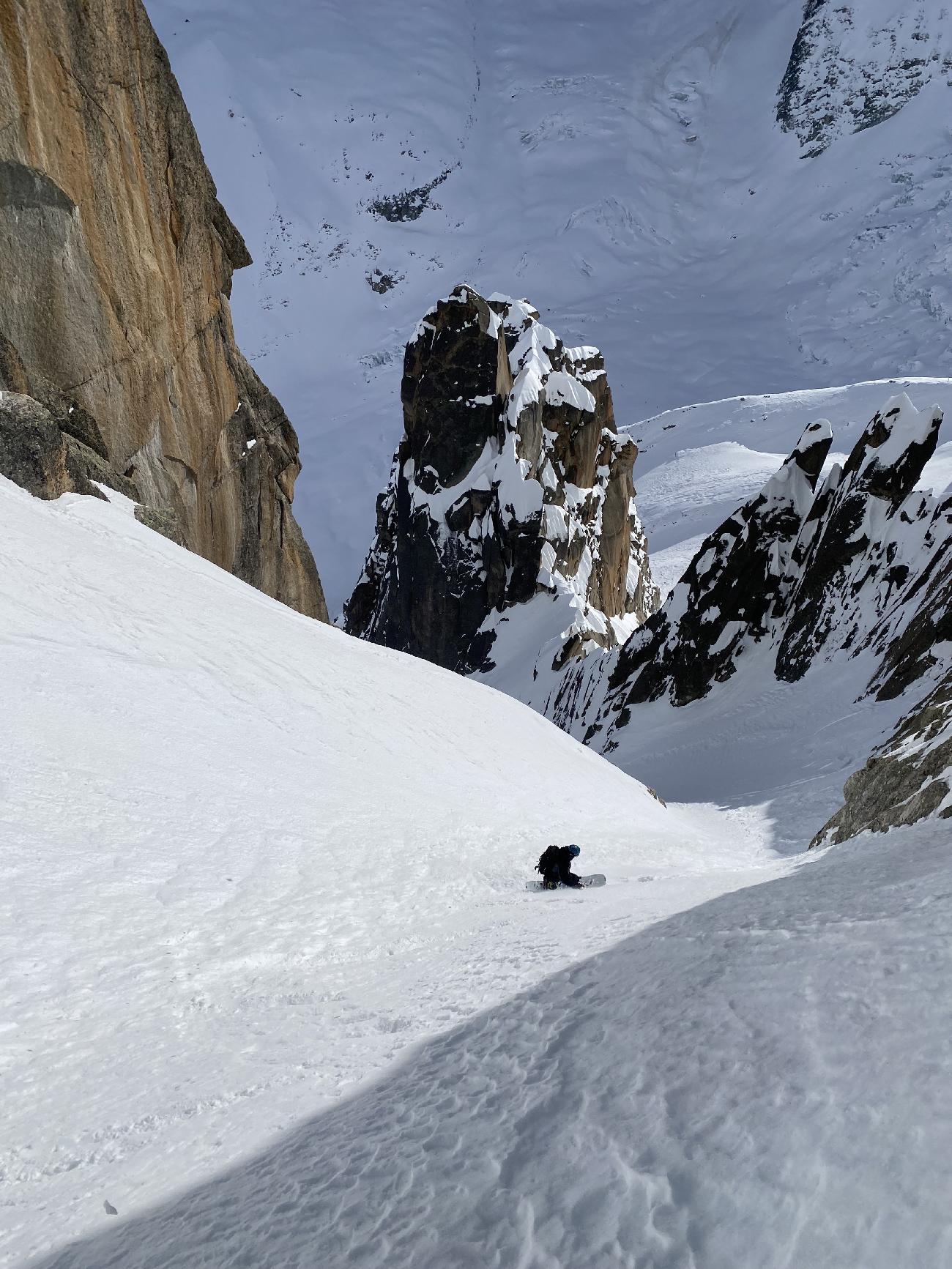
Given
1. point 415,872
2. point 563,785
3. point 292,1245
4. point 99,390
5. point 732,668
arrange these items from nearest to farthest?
point 292,1245 → point 415,872 → point 563,785 → point 99,390 → point 732,668

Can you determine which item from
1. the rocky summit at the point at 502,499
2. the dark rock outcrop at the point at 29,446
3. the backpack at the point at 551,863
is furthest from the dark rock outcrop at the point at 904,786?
the rocky summit at the point at 502,499

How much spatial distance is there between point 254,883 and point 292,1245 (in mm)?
5369

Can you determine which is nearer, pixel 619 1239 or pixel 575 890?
pixel 619 1239

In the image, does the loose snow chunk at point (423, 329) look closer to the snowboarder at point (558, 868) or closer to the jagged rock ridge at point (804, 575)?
the jagged rock ridge at point (804, 575)

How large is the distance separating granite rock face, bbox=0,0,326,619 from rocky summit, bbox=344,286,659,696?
137 feet

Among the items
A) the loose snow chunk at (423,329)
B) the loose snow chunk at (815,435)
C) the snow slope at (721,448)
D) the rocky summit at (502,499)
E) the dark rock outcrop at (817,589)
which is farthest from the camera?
the snow slope at (721,448)

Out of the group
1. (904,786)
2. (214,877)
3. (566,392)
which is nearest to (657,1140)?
(214,877)

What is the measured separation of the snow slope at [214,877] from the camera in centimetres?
497

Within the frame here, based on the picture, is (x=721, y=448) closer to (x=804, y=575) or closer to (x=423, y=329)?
(x=423, y=329)

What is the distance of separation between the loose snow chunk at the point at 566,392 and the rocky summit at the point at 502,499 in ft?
0.40

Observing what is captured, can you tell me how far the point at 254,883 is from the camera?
8555 mm

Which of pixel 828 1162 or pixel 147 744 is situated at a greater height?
pixel 147 744

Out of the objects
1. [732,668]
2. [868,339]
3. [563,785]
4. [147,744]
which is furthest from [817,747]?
[868,339]

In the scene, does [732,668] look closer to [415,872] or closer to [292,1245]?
[415,872]
